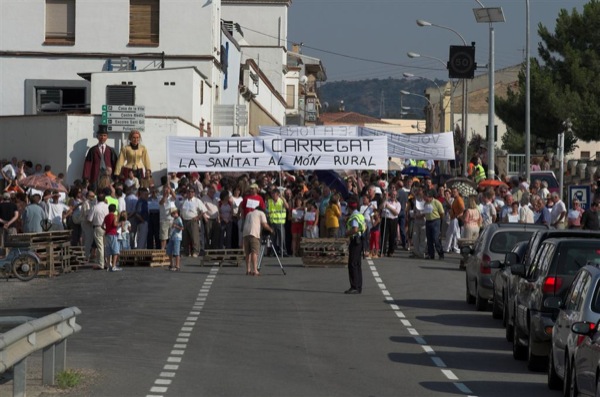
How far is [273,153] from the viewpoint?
3638cm

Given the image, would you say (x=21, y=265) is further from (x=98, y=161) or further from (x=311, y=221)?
(x=98, y=161)

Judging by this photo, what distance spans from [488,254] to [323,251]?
28.5 feet

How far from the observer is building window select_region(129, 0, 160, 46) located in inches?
2018

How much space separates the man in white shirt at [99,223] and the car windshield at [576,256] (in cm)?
1610

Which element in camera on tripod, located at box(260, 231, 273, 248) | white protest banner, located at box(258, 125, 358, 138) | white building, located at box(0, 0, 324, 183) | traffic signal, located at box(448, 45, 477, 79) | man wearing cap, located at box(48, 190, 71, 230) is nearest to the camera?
camera on tripod, located at box(260, 231, 273, 248)

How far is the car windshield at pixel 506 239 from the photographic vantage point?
24.3m

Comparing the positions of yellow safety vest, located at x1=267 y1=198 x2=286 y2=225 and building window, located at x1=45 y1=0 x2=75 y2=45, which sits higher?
building window, located at x1=45 y1=0 x2=75 y2=45

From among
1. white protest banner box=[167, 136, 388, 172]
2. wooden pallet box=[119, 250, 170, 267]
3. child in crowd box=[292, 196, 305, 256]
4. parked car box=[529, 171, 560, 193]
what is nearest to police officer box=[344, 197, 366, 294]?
wooden pallet box=[119, 250, 170, 267]

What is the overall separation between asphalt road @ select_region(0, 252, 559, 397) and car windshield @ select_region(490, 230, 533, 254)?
1.20 m

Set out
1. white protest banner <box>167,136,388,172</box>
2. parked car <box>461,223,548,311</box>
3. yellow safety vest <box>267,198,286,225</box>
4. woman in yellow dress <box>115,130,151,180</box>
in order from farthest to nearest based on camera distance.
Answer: woman in yellow dress <box>115,130,151,180</box>, white protest banner <box>167,136,388,172</box>, yellow safety vest <box>267,198,286,225</box>, parked car <box>461,223,548,311</box>

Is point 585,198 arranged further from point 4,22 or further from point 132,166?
point 4,22

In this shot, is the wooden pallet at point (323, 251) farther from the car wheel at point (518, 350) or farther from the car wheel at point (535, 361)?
the car wheel at point (535, 361)

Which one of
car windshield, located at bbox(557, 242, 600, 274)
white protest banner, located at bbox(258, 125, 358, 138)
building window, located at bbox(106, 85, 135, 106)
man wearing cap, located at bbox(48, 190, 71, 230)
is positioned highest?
building window, located at bbox(106, 85, 135, 106)

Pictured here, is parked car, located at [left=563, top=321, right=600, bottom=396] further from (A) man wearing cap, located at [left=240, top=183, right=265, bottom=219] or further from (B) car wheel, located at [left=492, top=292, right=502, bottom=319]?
(A) man wearing cap, located at [left=240, top=183, right=265, bottom=219]
